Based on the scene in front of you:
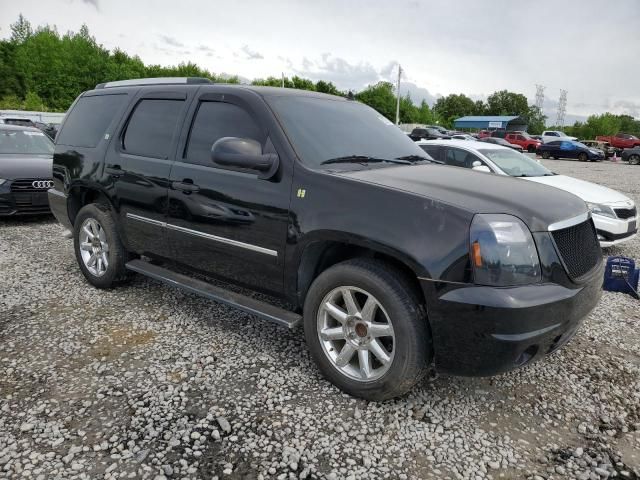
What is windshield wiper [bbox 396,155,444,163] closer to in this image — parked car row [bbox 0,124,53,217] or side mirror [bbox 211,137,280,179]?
side mirror [bbox 211,137,280,179]

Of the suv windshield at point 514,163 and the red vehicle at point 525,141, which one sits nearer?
the suv windshield at point 514,163

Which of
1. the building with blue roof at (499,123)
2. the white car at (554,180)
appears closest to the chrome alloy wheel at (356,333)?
the white car at (554,180)

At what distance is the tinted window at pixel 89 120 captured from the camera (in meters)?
4.50

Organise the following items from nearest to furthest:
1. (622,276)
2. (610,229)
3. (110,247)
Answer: (110,247) < (622,276) < (610,229)

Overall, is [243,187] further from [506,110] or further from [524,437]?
[506,110]

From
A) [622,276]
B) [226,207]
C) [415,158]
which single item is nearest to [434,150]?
[622,276]

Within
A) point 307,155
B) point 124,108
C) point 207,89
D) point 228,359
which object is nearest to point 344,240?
point 307,155

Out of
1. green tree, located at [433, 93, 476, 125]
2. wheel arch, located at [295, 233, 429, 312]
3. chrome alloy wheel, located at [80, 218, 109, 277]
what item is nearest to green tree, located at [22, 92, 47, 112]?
chrome alloy wheel, located at [80, 218, 109, 277]

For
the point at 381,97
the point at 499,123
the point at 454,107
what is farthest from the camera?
the point at 454,107

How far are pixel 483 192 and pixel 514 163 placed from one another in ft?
17.0

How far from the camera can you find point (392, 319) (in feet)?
8.62

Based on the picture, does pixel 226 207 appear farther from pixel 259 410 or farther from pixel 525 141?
pixel 525 141

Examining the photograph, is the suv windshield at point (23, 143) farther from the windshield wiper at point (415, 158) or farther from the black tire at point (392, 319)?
the black tire at point (392, 319)

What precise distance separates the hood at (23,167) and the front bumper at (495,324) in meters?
7.21
